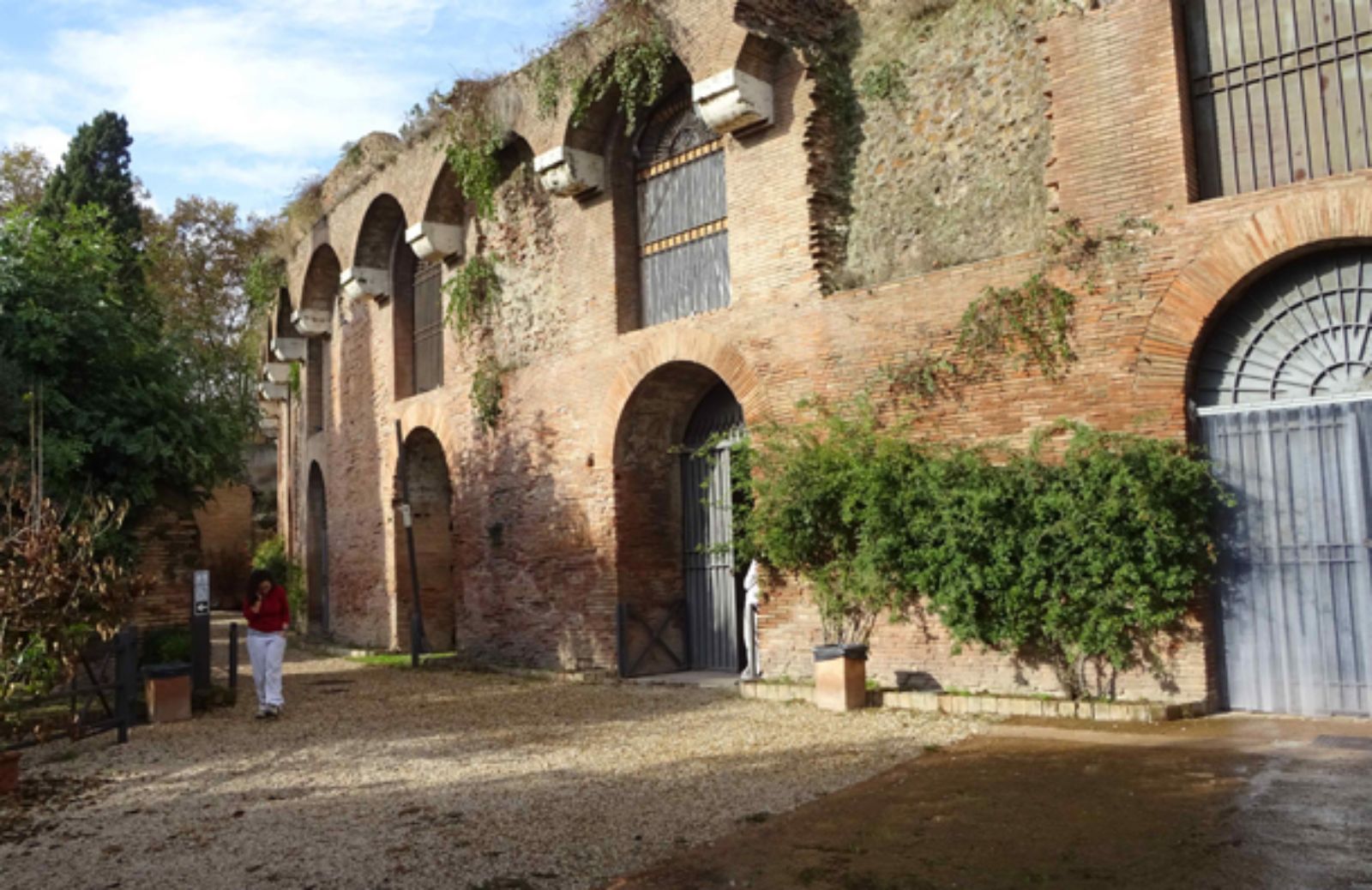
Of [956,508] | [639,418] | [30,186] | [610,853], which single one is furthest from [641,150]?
[30,186]

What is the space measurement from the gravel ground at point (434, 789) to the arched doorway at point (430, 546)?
590 centimetres

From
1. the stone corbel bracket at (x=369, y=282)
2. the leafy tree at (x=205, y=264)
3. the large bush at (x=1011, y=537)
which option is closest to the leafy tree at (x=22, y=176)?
the leafy tree at (x=205, y=264)

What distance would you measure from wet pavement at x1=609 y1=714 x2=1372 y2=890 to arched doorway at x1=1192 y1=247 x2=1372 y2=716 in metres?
0.78

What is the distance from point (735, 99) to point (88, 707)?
25.4ft

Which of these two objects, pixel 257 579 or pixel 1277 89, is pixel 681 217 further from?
pixel 1277 89

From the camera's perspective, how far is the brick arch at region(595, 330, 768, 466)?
1054 centimetres

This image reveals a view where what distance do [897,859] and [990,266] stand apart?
5.42m

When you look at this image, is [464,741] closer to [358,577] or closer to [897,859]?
[897,859]

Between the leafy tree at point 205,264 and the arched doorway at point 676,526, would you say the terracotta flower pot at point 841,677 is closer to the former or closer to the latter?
the arched doorway at point 676,526

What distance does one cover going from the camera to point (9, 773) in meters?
7.06

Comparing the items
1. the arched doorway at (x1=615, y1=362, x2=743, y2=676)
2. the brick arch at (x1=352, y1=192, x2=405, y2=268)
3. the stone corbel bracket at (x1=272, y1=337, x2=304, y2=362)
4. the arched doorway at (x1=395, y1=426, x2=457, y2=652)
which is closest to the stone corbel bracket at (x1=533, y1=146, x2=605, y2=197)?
the arched doorway at (x1=615, y1=362, x2=743, y2=676)

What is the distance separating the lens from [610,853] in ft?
16.8

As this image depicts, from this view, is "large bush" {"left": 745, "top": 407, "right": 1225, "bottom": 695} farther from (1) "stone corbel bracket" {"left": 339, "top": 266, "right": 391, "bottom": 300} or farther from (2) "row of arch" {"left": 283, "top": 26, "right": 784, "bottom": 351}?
(1) "stone corbel bracket" {"left": 339, "top": 266, "right": 391, "bottom": 300}

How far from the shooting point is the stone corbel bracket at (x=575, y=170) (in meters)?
12.5
